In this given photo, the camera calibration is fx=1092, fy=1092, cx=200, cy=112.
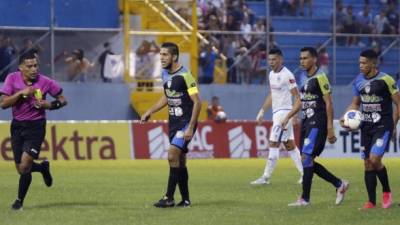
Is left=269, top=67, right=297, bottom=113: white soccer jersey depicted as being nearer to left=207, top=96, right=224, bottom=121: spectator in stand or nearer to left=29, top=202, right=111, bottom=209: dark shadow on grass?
left=29, top=202, right=111, bottom=209: dark shadow on grass

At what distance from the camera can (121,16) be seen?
35.9 meters

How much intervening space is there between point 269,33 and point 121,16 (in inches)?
196

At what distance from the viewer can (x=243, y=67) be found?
36.7 metres

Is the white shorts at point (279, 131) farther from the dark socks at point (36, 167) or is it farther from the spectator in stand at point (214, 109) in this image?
the spectator in stand at point (214, 109)

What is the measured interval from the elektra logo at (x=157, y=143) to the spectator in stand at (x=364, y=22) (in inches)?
415

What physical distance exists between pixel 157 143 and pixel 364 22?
11317mm

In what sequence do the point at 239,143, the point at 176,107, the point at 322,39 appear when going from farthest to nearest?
the point at 322,39 < the point at 239,143 < the point at 176,107

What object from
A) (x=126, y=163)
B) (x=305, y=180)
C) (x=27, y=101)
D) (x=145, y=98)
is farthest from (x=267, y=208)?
(x=145, y=98)

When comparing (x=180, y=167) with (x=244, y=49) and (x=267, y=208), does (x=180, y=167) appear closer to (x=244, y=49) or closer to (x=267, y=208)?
(x=267, y=208)

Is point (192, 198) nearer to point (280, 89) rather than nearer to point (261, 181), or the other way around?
point (261, 181)

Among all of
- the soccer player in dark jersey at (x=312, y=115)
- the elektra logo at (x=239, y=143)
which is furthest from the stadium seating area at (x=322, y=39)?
the soccer player in dark jersey at (x=312, y=115)

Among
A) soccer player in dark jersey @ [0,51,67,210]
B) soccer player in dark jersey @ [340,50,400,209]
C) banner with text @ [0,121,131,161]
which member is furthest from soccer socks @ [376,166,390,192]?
banner with text @ [0,121,131,161]

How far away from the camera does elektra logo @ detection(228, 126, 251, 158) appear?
1243 inches

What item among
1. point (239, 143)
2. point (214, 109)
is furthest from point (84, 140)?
point (214, 109)
